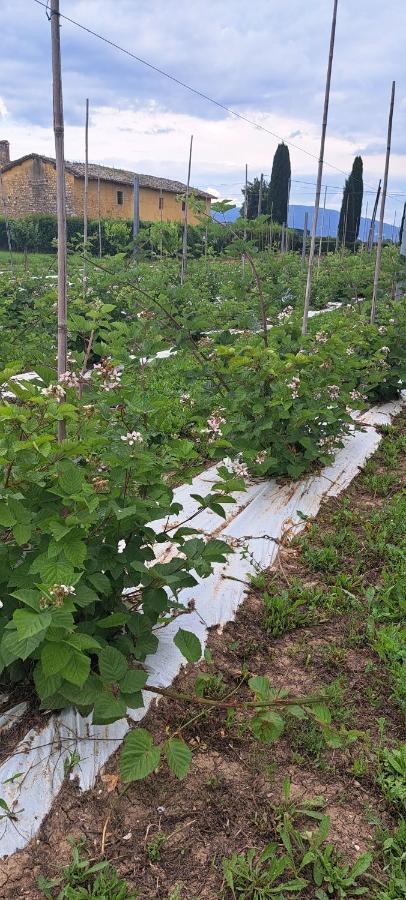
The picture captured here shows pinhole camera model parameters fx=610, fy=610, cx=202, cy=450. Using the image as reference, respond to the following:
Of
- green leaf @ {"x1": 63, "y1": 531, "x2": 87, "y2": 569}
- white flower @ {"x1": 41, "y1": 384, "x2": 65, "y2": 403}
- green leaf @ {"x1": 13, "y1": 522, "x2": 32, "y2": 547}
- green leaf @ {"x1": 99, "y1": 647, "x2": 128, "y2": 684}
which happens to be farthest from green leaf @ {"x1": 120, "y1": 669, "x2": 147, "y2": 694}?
white flower @ {"x1": 41, "y1": 384, "x2": 65, "y2": 403}

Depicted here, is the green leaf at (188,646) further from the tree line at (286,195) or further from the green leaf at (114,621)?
the tree line at (286,195)

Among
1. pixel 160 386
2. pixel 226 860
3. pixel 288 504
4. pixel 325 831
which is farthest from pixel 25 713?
pixel 160 386

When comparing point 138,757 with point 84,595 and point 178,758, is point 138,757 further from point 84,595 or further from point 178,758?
point 84,595

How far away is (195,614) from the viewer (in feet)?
8.33

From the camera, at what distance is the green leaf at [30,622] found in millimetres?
1319

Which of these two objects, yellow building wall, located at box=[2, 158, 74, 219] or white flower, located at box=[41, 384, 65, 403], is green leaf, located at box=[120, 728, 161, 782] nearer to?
white flower, located at box=[41, 384, 65, 403]

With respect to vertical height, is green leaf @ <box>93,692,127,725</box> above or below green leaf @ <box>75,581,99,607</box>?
below

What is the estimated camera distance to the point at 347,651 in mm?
2389

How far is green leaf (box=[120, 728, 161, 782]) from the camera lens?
4.85 feet

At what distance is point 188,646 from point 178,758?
1.09 ft

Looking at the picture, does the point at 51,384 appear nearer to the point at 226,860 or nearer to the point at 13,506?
the point at 13,506

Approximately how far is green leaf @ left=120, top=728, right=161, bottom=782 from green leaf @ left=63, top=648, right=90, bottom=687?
0.68 feet

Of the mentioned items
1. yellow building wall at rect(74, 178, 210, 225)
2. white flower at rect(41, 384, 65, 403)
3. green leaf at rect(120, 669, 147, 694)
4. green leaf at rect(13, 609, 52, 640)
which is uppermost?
yellow building wall at rect(74, 178, 210, 225)

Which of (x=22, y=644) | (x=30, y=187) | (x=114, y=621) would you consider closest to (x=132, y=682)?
(x=114, y=621)
